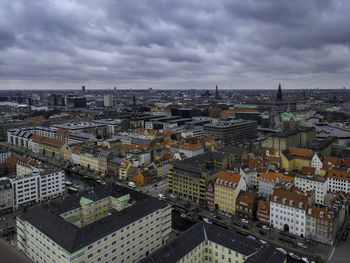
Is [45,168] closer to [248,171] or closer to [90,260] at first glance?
[90,260]

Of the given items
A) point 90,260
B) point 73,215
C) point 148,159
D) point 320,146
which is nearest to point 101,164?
point 148,159

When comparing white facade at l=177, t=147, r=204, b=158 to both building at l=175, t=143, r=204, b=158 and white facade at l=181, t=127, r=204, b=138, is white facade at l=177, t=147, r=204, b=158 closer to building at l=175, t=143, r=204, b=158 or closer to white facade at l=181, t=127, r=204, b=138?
building at l=175, t=143, r=204, b=158

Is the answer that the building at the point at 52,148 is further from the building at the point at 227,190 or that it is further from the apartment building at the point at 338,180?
the apartment building at the point at 338,180

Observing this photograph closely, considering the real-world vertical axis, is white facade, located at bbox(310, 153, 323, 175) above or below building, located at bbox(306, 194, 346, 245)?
above

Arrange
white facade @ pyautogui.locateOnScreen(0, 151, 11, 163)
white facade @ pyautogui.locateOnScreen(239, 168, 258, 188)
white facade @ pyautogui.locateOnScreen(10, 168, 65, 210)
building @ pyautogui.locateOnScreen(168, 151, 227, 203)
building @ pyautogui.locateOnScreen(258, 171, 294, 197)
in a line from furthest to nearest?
white facade @ pyautogui.locateOnScreen(0, 151, 11, 163), white facade @ pyautogui.locateOnScreen(239, 168, 258, 188), building @ pyautogui.locateOnScreen(258, 171, 294, 197), building @ pyautogui.locateOnScreen(168, 151, 227, 203), white facade @ pyautogui.locateOnScreen(10, 168, 65, 210)

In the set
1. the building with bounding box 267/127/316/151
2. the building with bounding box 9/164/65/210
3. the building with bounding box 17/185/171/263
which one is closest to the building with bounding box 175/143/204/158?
the building with bounding box 267/127/316/151
